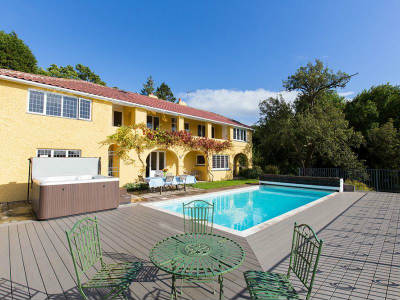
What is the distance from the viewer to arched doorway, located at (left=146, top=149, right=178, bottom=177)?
619 inches

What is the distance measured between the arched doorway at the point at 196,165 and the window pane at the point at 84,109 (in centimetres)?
919

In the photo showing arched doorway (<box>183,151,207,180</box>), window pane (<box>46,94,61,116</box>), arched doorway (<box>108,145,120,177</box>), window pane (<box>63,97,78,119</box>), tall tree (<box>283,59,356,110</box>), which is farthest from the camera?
tall tree (<box>283,59,356,110</box>)

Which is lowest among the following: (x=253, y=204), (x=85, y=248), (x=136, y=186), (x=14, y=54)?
(x=253, y=204)

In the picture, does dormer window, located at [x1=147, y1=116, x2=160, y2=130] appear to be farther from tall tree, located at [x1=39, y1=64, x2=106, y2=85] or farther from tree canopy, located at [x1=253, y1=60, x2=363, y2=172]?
tall tree, located at [x1=39, y1=64, x2=106, y2=85]

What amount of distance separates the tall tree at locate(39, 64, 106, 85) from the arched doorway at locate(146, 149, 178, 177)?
22698 millimetres

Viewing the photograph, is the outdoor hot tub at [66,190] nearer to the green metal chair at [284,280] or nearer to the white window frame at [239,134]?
the green metal chair at [284,280]

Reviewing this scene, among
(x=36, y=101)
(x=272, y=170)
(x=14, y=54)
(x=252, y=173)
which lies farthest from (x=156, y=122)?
(x=14, y=54)

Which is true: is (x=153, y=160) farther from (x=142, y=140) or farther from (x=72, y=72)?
(x=72, y=72)

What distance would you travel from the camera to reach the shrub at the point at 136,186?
11.9 metres

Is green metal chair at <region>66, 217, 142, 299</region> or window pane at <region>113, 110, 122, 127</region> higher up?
window pane at <region>113, 110, 122, 127</region>

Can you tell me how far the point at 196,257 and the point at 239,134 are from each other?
20.0 m

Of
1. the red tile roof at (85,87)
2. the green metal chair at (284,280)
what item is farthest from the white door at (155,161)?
the green metal chair at (284,280)

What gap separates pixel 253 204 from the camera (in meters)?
11.0

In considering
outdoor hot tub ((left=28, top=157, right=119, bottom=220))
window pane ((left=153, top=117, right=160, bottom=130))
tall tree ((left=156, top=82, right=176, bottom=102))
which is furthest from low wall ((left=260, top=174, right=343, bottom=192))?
tall tree ((left=156, top=82, right=176, bottom=102))
